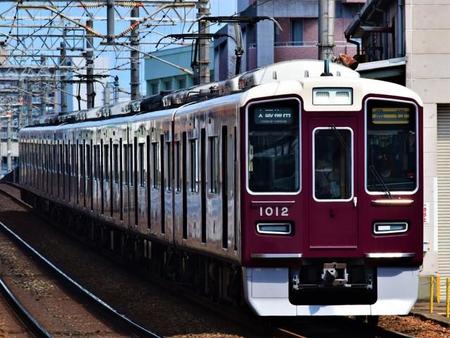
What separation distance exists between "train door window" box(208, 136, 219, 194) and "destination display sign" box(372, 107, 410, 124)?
2.13 meters

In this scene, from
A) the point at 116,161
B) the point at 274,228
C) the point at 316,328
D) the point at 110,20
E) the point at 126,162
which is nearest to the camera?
the point at 274,228

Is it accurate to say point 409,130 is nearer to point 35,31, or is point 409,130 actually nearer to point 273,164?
point 273,164

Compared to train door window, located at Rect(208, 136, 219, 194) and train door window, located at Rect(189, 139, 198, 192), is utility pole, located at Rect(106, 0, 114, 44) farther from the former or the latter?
train door window, located at Rect(208, 136, 219, 194)

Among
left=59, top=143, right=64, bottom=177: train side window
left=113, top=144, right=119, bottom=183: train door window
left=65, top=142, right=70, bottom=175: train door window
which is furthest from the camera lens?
left=59, top=143, right=64, bottom=177: train side window

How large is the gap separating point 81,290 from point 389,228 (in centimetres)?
733

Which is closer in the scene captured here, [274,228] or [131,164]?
[274,228]

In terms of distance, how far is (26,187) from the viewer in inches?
1716

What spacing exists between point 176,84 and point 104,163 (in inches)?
2140

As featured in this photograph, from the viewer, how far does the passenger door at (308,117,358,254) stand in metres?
12.8

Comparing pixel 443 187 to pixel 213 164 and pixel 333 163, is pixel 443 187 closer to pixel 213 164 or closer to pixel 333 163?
pixel 213 164

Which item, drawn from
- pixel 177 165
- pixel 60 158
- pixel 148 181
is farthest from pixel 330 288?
pixel 60 158

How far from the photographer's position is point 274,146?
12938 millimetres

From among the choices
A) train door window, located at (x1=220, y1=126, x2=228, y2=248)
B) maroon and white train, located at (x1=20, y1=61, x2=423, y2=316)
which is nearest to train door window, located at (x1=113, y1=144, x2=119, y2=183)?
train door window, located at (x1=220, y1=126, x2=228, y2=248)

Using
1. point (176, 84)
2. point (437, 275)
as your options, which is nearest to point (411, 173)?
point (437, 275)
